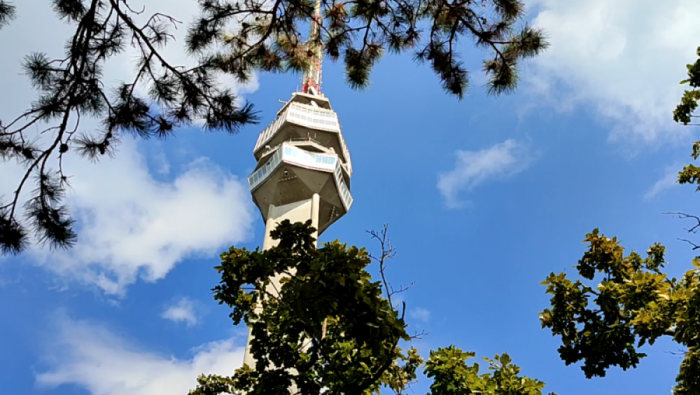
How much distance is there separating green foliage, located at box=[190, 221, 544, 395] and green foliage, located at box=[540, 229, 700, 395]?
909 millimetres

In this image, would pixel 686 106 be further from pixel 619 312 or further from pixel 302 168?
pixel 302 168

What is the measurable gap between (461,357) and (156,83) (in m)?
5.15

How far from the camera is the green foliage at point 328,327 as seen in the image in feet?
16.7

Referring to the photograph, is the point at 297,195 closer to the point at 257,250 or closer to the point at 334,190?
the point at 334,190

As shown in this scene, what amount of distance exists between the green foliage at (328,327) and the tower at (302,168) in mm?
22650

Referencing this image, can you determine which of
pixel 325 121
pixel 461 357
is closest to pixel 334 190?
pixel 325 121

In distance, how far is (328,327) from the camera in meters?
7.52

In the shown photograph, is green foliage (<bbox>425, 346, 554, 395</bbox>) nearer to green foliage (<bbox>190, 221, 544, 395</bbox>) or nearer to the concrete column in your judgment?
green foliage (<bbox>190, 221, 544, 395</bbox>)

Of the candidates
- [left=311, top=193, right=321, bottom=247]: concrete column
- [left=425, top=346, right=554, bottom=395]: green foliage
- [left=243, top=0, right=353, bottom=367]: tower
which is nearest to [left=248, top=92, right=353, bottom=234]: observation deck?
[left=243, top=0, right=353, bottom=367]: tower

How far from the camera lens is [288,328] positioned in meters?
5.59

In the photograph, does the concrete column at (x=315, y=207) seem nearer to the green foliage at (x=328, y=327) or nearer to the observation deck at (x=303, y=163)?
the observation deck at (x=303, y=163)

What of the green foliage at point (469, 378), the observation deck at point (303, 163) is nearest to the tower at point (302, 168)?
the observation deck at point (303, 163)

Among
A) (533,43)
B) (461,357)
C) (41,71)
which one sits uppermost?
(533,43)

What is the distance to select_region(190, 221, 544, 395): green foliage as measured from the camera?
16.7 feet
